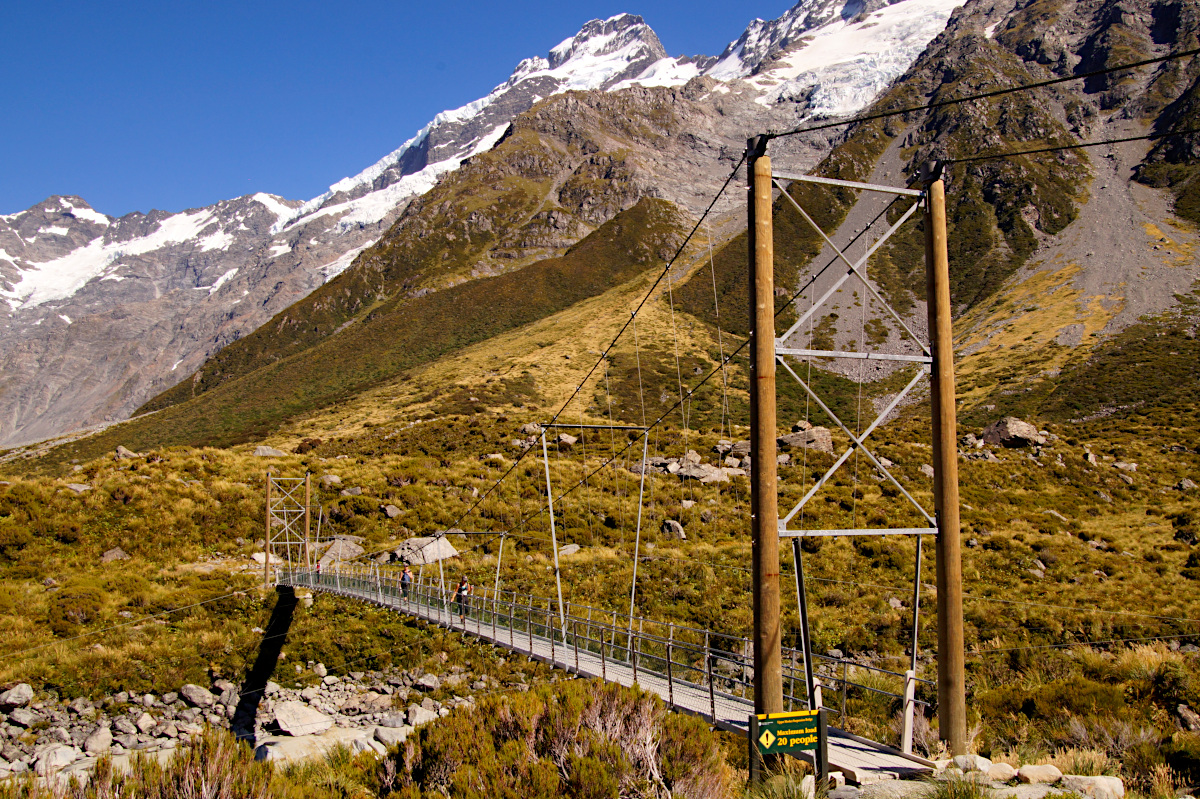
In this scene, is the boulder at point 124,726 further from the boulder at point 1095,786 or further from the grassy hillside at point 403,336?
the grassy hillside at point 403,336

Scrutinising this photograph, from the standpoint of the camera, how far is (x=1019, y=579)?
70.8 ft

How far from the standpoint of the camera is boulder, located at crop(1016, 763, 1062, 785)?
6672 mm

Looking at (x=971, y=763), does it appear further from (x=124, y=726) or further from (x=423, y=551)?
(x=423, y=551)

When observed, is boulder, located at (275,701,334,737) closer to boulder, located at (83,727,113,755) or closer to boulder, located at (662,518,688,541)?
boulder, located at (83,727,113,755)

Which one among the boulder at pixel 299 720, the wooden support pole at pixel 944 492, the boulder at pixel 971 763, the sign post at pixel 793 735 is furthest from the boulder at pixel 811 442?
the sign post at pixel 793 735

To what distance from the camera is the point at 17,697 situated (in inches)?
676

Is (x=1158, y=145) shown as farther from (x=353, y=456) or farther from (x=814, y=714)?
(x=814, y=714)

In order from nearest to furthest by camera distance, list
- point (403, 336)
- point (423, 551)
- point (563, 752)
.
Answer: point (563, 752)
point (423, 551)
point (403, 336)

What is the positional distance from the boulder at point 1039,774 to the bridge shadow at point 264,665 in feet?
49.8

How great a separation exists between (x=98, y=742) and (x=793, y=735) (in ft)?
54.9

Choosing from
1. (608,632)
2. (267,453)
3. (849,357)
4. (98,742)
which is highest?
(849,357)

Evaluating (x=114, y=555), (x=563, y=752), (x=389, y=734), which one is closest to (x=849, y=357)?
(x=563, y=752)

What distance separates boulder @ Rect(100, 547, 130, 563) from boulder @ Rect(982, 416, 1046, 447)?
43.4 meters

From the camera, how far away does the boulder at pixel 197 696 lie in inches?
736
